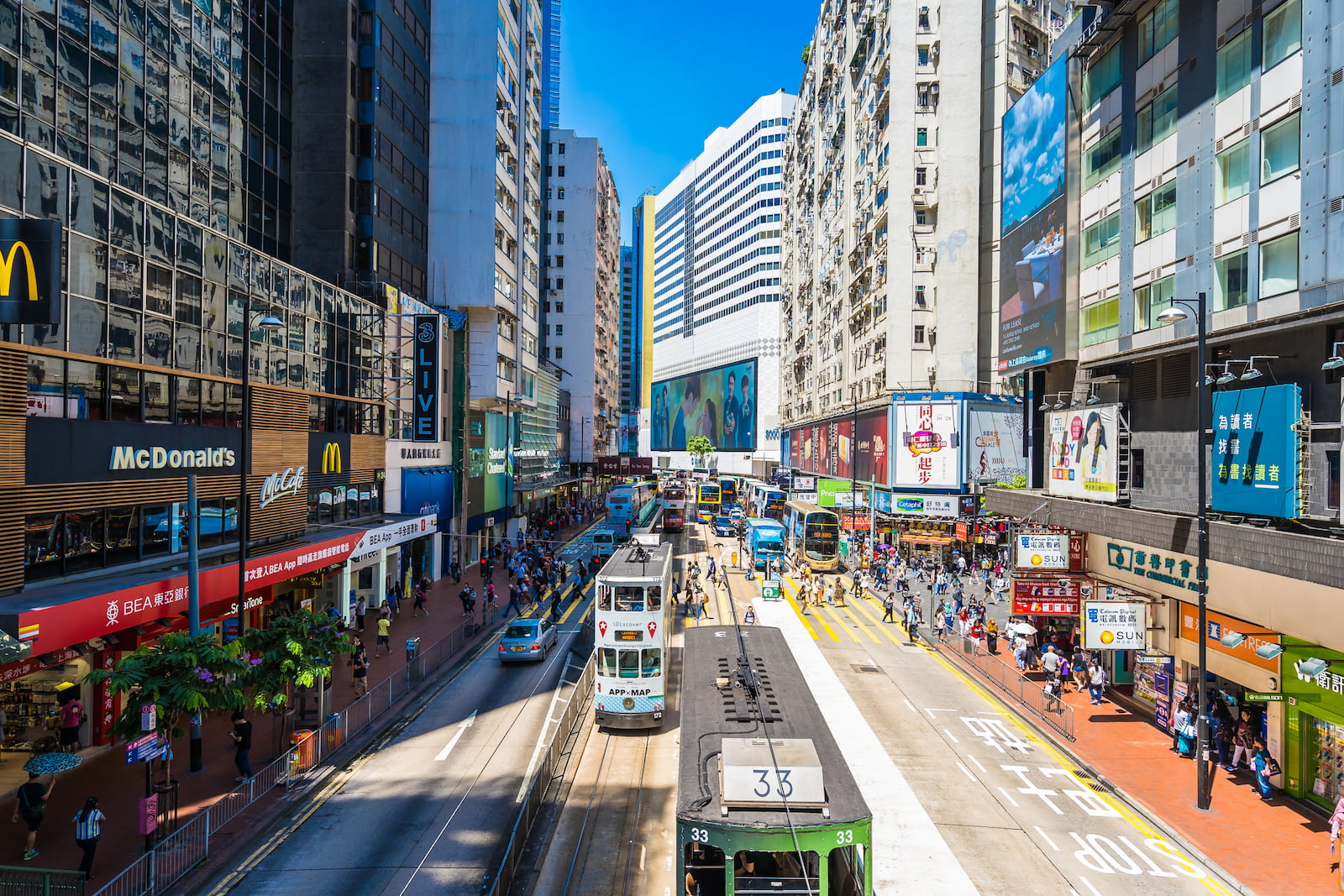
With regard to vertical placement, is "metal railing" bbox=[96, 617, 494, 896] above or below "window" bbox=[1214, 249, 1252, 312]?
below

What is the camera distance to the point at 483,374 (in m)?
51.6

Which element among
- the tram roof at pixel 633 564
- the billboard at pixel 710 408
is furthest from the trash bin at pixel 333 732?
the billboard at pixel 710 408

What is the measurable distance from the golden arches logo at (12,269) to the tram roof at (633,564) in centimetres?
1366

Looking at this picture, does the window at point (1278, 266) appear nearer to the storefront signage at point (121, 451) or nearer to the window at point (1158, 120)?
the window at point (1158, 120)

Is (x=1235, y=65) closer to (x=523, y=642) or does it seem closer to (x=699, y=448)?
(x=523, y=642)

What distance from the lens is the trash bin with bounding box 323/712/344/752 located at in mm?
19566

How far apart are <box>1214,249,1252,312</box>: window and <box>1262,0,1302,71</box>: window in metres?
4.02

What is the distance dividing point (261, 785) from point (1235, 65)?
88.6 feet

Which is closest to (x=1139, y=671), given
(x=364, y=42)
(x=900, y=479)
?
(x=900, y=479)

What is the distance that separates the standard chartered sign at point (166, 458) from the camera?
771 inches

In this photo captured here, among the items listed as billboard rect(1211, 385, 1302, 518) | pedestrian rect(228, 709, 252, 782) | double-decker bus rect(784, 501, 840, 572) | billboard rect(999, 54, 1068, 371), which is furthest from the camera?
double-decker bus rect(784, 501, 840, 572)

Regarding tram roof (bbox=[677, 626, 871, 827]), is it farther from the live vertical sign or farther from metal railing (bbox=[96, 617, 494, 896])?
the live vertical sign

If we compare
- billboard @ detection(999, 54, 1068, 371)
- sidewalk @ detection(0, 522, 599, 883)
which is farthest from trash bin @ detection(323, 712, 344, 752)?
billboard @ detection(999, 54, 1068, 371)

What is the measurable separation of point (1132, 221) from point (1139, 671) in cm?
1333
